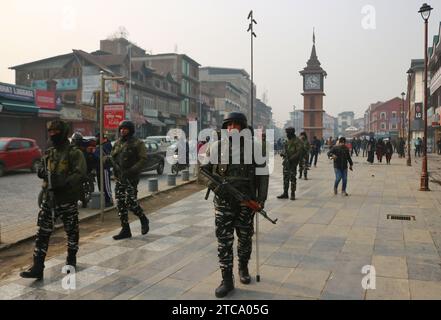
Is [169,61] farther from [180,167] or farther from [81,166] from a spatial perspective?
[81,166]

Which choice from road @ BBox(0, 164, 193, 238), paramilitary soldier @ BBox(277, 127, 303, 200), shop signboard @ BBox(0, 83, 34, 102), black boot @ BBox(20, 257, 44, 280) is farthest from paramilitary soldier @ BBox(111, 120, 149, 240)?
shop signboard @ BBox(0, 83, 34, 102)

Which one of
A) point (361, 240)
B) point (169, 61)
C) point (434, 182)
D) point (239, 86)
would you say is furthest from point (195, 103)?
Result: point (361, 240)

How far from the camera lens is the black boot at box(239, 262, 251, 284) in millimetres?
4516

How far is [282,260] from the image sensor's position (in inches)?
211

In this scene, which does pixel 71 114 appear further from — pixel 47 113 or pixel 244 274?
pixel 244 274

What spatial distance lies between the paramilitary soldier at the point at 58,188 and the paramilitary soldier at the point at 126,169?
1565mm

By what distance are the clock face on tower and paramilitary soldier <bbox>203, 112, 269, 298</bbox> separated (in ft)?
167

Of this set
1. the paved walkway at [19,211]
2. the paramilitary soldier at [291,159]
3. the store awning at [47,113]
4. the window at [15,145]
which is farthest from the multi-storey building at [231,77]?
the paramilitary soldier at [291,159]

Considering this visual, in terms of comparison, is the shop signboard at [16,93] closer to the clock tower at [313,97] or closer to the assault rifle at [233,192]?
the assault rifle at [233,192]

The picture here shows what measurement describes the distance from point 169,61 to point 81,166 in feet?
175

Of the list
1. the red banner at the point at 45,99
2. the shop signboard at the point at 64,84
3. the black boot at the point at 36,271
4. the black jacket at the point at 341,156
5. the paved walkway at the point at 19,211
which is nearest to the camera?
the black boot at the point at 36,271

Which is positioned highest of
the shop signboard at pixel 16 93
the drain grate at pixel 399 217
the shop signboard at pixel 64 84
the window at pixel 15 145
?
the shop signboard at pixel 64 84

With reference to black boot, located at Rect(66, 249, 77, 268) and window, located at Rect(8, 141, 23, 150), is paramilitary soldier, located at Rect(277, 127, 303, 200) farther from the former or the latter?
window, located at Rect(8, 141, 23, 150)

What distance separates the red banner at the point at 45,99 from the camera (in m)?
27.4
